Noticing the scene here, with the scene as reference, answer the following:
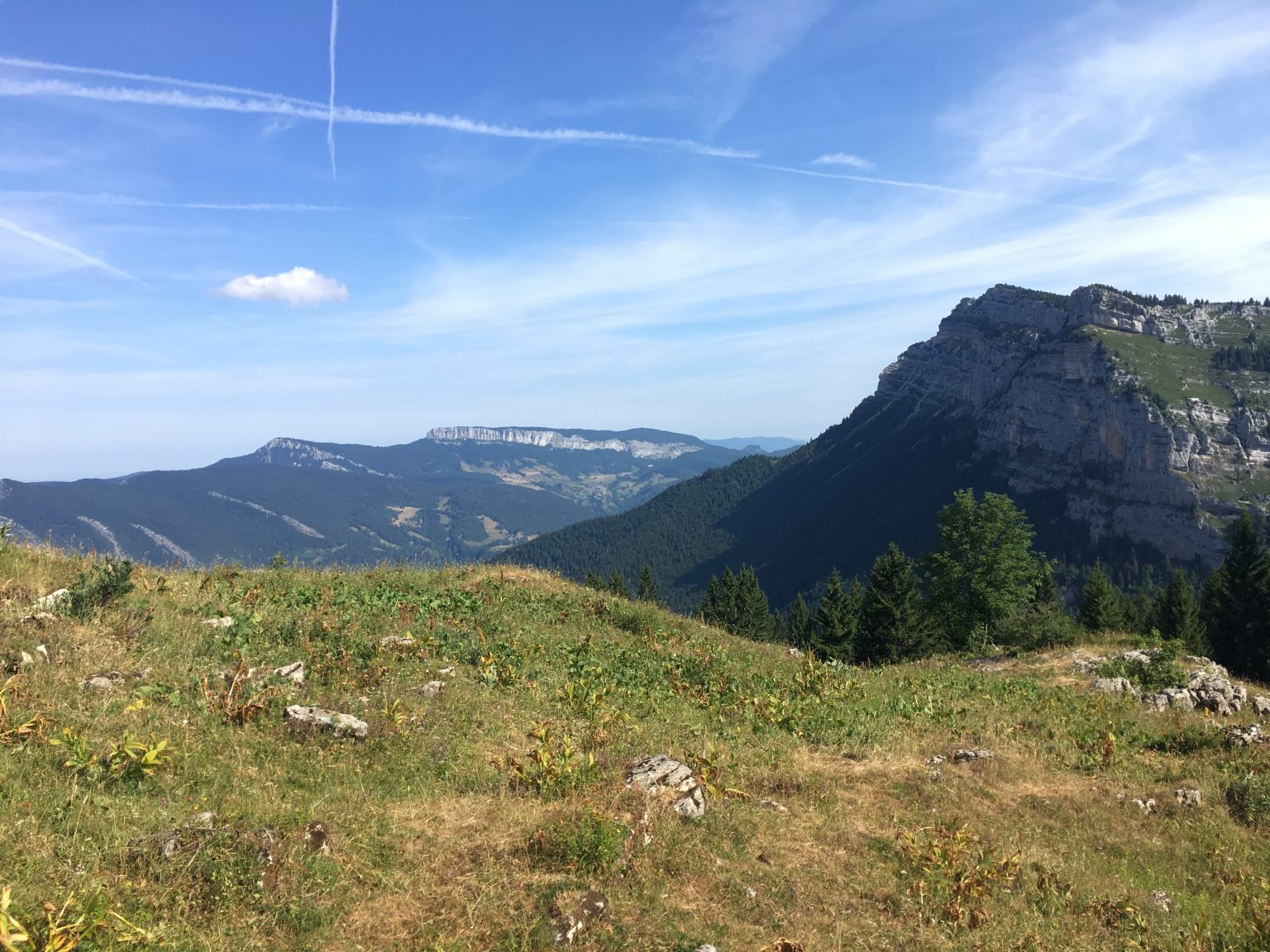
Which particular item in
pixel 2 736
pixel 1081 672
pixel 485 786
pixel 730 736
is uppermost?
pixel 2 736

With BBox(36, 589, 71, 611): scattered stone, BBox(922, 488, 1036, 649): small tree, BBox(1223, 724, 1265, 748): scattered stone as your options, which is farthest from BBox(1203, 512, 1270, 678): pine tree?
BBox(36, 589, 71, 611): scattered stone

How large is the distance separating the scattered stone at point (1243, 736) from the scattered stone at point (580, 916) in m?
15.0

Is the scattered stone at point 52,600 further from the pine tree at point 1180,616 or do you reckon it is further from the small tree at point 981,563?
the pine tree at point 1180,616

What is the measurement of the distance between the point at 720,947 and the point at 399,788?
4894 millimetres

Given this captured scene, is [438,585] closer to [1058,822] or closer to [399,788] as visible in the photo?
[399,788]

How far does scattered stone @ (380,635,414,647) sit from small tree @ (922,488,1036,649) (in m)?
34.8

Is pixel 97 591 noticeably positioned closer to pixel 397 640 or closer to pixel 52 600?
pixel 52 600

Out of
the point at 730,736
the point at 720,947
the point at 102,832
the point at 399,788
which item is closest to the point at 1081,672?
the point at 730,736

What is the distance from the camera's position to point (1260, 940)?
306 inches

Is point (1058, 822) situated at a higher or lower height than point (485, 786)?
lower

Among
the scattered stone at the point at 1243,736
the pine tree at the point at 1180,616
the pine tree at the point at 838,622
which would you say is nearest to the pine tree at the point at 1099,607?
the pine tree at the point at 1180,616

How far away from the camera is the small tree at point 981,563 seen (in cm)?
4012

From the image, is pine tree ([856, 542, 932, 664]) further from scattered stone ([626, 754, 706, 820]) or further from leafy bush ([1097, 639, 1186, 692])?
scattered stone ([626, 754, 706, 820])

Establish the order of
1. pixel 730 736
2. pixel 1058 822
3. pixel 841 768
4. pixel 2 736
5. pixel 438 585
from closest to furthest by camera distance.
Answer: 1. pixel 2 736
2. pixel 1058 822
3. pixel 841 768
4. pixel 730 736
5. pixel 438 585
